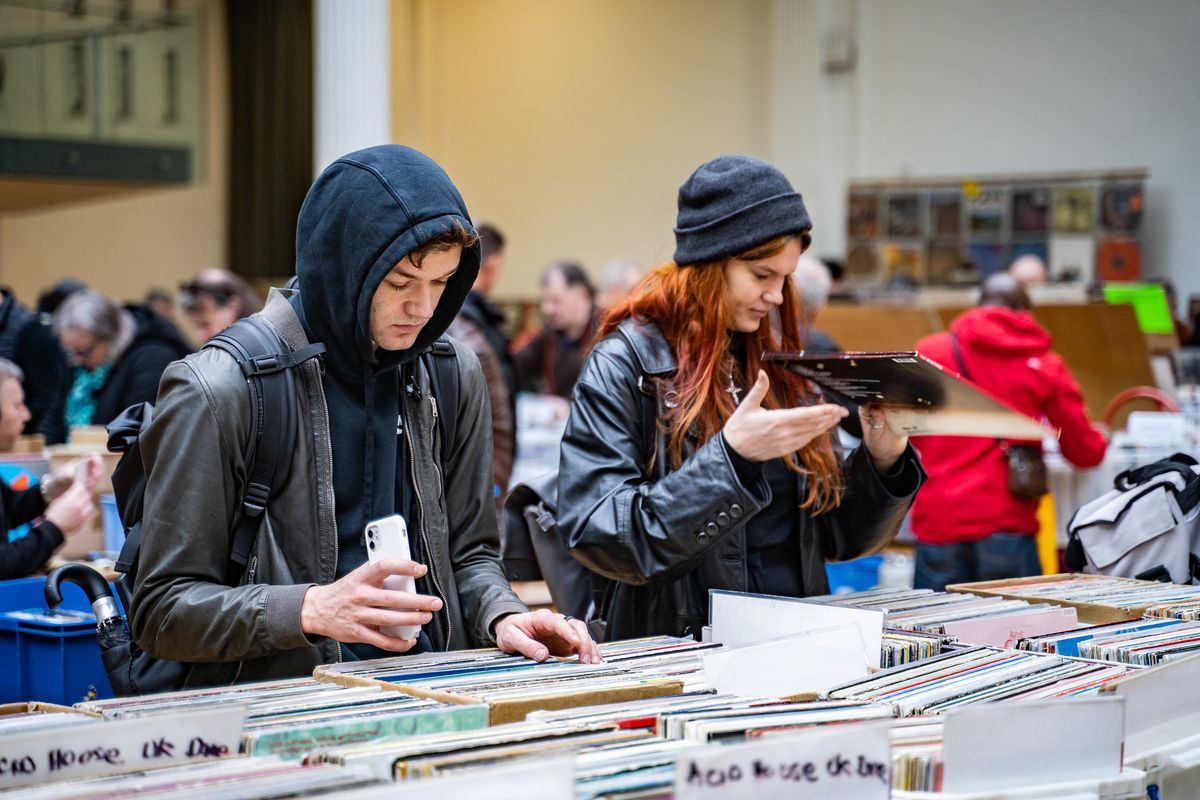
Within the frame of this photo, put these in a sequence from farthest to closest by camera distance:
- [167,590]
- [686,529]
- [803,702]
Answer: [686,529] < [167,590] < [803,702]

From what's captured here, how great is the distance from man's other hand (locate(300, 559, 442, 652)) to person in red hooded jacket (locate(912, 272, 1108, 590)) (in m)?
3.32

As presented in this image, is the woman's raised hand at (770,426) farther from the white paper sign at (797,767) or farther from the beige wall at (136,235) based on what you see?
the beige wall at (136,235)

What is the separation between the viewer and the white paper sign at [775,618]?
2.00 metres

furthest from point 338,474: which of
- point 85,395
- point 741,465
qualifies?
point 85,395

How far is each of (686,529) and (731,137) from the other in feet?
43.1

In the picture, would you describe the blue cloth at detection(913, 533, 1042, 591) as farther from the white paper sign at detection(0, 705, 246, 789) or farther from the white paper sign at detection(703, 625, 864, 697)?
the white paper sign at detection(0, 705, 246, 789)

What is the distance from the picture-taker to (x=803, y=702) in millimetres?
1710

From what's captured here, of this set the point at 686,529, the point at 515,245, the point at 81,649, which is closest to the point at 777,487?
the point at 686,529

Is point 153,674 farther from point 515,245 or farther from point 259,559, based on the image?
point 515,245

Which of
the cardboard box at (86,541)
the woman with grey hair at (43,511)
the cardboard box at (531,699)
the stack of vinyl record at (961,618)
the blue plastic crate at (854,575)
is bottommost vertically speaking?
the blue plastic crate at (854,575)

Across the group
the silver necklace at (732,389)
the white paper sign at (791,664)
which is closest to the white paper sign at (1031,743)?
the white paper sign at (791,664)

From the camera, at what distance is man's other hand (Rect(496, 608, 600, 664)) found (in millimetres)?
2006

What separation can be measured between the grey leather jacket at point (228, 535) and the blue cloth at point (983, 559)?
310 cm

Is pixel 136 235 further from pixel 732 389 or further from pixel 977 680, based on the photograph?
pixel 977 680
